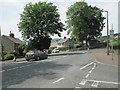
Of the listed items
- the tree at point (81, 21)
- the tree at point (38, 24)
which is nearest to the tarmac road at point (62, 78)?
the tree at point (38, 24)

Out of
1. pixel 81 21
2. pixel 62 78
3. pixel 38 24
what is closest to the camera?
pixel 62 78

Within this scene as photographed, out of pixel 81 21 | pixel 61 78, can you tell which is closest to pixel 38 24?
pixel 61 78

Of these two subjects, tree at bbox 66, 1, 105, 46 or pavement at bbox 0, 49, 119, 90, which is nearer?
pavement at bbox 0, 49, 119, 90

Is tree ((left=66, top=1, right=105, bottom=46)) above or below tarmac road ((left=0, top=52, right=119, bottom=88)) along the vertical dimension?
above

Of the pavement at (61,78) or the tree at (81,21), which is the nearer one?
the pavement at (61,78)

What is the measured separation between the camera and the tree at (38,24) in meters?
31.0

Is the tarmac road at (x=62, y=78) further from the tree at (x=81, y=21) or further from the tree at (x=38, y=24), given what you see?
the tree at (x=81, y=21)

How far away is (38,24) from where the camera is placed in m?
30.5

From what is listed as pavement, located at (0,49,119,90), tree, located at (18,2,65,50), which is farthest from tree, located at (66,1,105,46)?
pavement, located at (0,49,119,90)

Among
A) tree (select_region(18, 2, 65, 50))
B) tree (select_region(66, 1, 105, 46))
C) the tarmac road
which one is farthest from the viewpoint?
tree (select_region(66, 1, 105, 46))

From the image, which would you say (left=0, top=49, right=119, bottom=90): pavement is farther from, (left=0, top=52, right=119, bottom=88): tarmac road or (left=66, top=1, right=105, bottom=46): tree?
(left=66, top=1, right=105, bottom=46): tree

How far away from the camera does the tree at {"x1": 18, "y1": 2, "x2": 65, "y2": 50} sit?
1219 inches

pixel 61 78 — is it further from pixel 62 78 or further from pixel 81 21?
pixel 81 21


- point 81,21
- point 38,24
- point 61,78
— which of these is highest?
point 81,21
